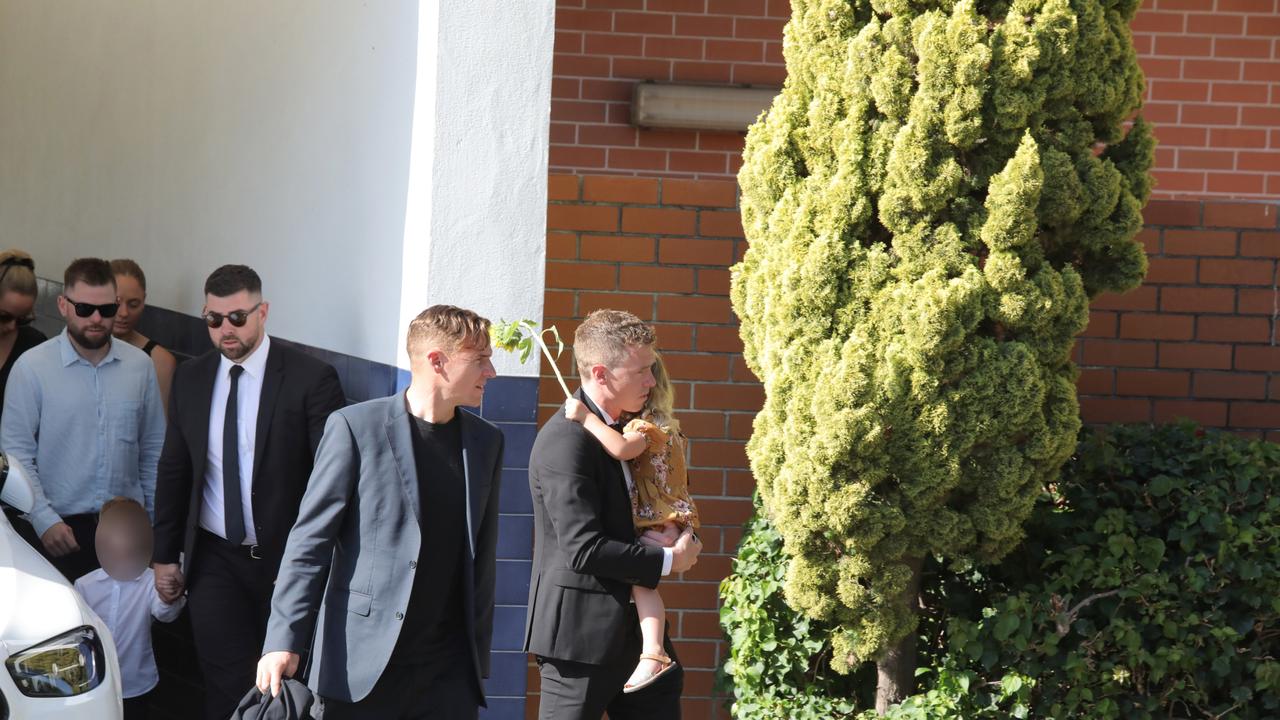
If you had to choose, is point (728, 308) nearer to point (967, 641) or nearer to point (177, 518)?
point (967, 641)

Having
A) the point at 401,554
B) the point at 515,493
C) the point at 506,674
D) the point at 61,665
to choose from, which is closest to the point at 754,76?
the point at 515,493

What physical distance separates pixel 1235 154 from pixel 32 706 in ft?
21.2

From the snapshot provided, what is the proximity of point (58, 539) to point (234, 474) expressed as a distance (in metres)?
1.08

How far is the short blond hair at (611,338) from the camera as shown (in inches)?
162

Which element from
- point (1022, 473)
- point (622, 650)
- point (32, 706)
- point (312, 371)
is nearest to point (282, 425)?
point (312, 371)

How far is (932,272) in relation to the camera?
4312 millimetres

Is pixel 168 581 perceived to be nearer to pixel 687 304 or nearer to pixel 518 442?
pixel 518 442

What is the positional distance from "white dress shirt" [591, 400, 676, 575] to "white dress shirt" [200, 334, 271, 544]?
1.63 meters

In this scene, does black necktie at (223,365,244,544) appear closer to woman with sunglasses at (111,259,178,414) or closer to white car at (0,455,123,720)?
white car at (0,455,123,720)

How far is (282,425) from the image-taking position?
17.0ft

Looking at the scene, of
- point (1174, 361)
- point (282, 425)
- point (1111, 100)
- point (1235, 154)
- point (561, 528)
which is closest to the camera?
point (561, 528)

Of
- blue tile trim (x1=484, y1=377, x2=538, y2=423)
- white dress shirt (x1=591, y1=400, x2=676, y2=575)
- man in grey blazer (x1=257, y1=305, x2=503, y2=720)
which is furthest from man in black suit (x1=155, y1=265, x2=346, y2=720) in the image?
white dress shirt (x1=591, y1=400, x2=676, y2=575)

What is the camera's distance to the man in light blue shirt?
19.6 ft

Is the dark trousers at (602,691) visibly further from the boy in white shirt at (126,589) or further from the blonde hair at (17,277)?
the blonde hair at (17,277)
